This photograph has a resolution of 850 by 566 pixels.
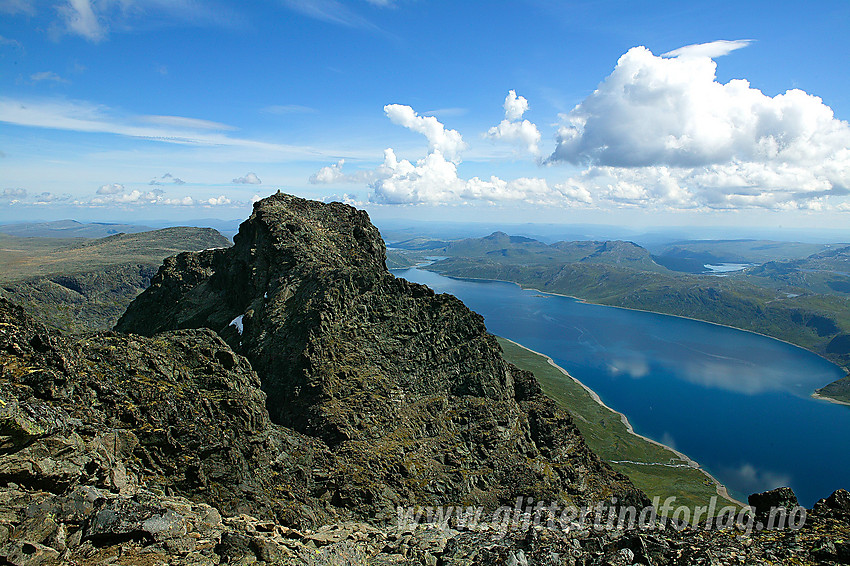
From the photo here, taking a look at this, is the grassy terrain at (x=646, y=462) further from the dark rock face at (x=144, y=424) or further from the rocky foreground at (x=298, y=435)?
the dark rock face at (x=144, y=424)

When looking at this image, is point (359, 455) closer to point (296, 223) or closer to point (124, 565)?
point (124, 565)

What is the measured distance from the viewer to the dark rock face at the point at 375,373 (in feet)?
159

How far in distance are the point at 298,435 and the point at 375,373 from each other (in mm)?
16545

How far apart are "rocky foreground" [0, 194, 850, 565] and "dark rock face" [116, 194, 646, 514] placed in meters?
0.30

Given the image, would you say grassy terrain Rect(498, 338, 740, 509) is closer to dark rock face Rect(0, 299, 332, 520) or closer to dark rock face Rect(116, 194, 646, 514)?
dark rock face Rect(116, 194, 646, 514)

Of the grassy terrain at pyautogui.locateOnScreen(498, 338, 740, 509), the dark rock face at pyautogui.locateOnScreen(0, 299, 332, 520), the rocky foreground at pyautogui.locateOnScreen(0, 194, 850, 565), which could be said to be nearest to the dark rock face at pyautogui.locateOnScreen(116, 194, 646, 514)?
the rocky foreground at pyautogui.locateOnScreen(0, 194, 850, 565)

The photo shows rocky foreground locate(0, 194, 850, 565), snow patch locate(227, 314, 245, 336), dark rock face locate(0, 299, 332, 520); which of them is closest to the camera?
rocky foreground locate(0, 194, 850, 565)

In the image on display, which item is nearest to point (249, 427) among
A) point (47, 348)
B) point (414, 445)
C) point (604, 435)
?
point (47, 348)

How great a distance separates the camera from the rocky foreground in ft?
60.8

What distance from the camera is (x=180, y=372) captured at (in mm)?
38031

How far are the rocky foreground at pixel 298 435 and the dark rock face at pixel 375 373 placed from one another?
30 cm

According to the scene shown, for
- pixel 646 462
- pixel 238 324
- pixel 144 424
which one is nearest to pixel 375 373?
pixel 238 324

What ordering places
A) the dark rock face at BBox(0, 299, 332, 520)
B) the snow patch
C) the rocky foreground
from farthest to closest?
the snow patch < the dark rock face at BBox(0, 299, 332, 520) < the rocky foreground

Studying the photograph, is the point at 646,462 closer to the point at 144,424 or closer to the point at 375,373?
the point at 375,373
